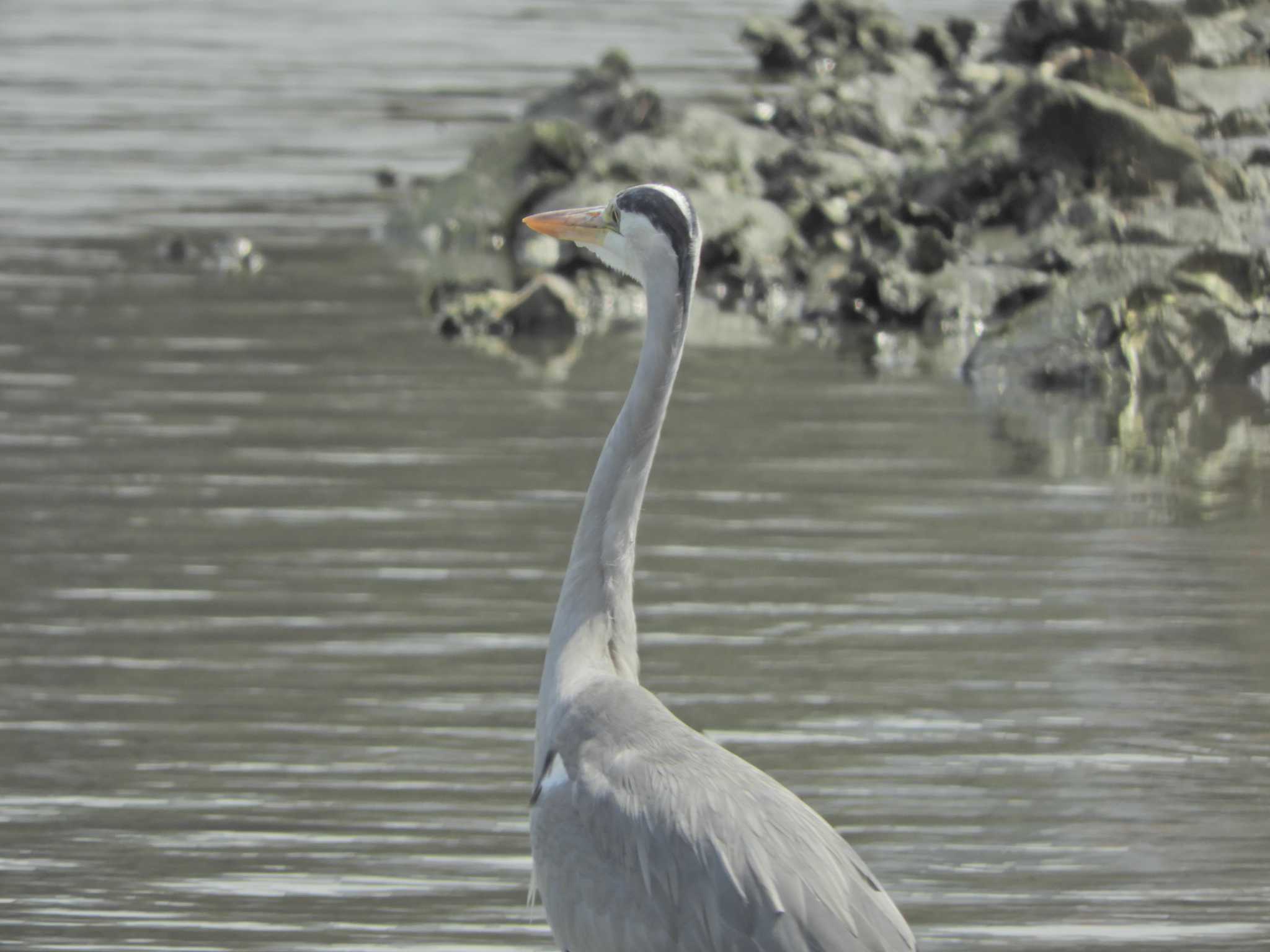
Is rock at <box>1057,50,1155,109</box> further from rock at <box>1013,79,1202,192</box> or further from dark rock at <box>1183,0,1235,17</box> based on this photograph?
dark rock at <box>1183,0,1235,17</box>

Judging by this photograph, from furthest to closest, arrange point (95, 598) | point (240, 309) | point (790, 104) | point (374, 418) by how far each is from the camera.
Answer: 1. point (790, 104)
2. point (240, 309)
3. point (374, 418)
4. point (95, 598)

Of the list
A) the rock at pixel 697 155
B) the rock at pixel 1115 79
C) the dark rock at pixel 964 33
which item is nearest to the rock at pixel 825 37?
the dark rock at pixel 964 33

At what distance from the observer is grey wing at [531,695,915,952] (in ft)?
19.7

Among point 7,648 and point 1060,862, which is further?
point 7,648

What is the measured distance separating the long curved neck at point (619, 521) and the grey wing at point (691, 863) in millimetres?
550

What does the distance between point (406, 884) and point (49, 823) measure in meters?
1.51

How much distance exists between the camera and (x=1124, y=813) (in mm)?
9672

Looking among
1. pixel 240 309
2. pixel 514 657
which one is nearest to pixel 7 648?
pixel 514 657

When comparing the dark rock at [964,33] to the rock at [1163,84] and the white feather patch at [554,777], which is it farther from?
the white feather patch at [554,777]

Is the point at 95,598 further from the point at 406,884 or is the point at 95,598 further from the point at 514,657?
the point at 406,884

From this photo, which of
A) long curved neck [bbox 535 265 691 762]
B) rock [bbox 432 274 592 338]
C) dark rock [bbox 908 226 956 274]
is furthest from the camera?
dark rock [bbox 908 226 956 274]

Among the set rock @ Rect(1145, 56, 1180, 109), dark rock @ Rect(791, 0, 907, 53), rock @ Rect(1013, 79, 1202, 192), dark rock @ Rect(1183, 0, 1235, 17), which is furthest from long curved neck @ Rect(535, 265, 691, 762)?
dark rock @ Rect(791, 0, 907, 53)

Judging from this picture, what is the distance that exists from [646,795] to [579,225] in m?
1.91

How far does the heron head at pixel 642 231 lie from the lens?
7.13 metres
